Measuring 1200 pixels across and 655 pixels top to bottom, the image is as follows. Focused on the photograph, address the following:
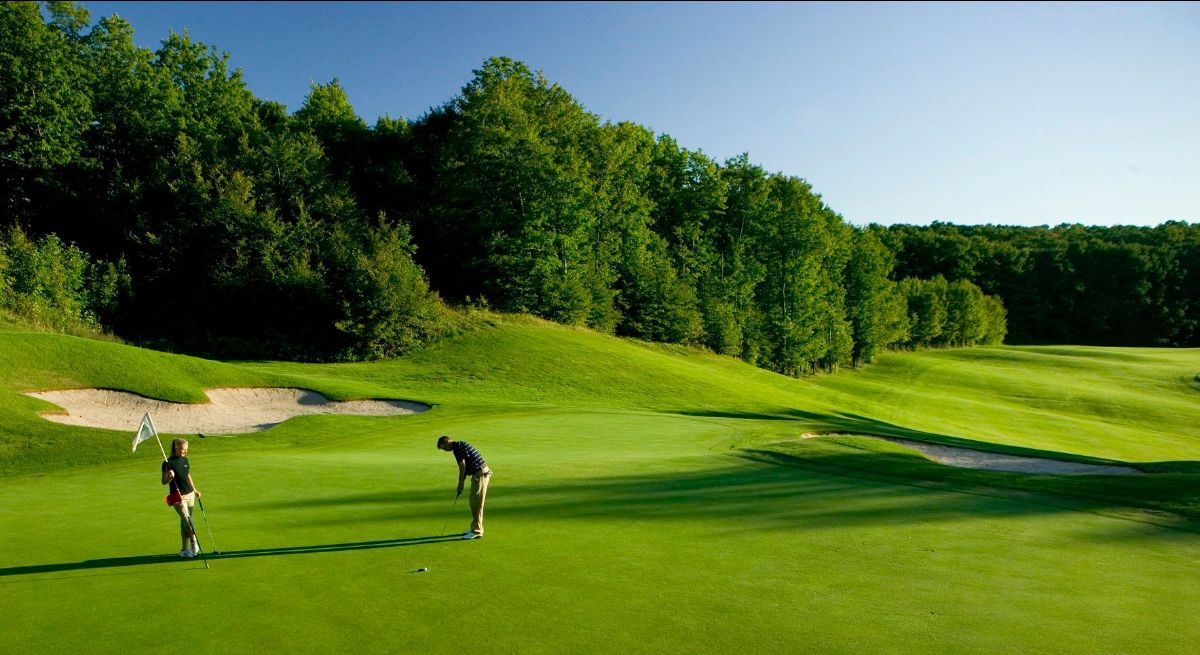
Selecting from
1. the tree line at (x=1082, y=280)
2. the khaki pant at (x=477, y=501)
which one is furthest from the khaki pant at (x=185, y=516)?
the tree line at (x=1082, y=280)

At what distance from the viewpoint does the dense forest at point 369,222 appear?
4294 centimetres

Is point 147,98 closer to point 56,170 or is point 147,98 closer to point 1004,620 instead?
point 56,170

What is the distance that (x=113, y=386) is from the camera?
25.6 meters

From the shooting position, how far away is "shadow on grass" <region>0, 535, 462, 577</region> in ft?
31.1

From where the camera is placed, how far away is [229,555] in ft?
33.3

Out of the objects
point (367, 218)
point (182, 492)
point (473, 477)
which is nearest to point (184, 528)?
point (182, 492)

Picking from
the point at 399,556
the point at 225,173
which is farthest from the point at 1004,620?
the point at 225,173

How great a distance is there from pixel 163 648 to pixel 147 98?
2288 inches

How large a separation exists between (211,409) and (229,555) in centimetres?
1878

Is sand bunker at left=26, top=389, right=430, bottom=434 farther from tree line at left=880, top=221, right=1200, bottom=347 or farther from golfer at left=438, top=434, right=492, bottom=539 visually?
tree line at left=880, top=221, right=1200, bottom=347

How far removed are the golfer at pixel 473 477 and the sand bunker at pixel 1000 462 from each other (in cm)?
1427

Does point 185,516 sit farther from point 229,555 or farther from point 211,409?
point 211,409

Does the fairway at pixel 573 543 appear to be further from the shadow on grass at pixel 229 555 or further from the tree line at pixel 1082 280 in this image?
the tree line at pixel 1082 280

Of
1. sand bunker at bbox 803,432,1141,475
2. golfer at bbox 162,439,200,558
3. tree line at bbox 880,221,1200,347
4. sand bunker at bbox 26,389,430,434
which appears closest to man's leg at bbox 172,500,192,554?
golfer at bbox 162,439,200,558
